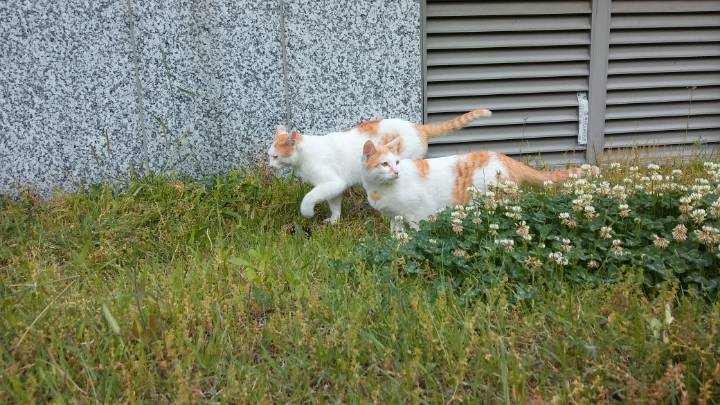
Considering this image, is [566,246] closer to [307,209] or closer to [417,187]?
[417,187]

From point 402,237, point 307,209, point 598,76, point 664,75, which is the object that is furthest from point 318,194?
point 664,75

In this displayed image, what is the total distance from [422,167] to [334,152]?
56 cm

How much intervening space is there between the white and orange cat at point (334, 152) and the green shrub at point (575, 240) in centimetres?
73

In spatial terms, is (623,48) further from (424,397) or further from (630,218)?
(424,397)

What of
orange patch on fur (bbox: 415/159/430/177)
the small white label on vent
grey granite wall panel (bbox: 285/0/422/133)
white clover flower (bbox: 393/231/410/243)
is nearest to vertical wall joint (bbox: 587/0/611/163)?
the small white label on vent

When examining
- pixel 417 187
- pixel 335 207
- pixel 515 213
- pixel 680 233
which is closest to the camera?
pixel 680 233

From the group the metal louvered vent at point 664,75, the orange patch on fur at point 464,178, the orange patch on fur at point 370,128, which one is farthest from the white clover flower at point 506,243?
the metal louvered vent at point 664,75

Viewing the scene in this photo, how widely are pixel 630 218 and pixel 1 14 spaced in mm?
3840

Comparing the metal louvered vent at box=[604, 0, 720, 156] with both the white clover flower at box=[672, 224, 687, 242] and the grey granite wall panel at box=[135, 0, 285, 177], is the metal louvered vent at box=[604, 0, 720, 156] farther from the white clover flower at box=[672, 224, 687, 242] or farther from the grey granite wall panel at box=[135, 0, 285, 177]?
the grey granite wall panel at box=[135, 0, 285, 177]

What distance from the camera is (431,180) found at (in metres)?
3.29

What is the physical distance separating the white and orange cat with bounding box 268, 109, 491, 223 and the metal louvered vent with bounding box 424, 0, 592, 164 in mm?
645

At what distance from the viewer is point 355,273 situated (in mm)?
2459

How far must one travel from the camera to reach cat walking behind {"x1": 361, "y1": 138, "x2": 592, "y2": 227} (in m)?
3.21

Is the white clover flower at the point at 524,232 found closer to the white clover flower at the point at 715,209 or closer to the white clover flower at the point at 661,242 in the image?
the white clover flower at the point at 661,242
